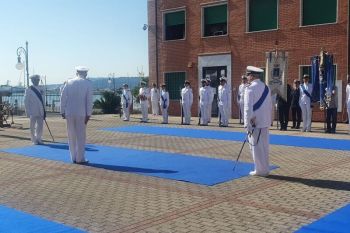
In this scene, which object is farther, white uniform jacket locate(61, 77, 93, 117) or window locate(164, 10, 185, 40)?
window locate(164, 10, 185, 40)

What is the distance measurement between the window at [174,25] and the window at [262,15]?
178 inches

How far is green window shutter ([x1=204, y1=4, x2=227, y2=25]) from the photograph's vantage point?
24.8 meters

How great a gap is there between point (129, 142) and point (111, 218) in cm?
860

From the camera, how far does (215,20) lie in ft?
82.5

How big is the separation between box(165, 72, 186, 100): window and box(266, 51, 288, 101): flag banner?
8.69 meters

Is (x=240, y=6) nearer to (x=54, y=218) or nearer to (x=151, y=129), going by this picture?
(x=151, y=129)

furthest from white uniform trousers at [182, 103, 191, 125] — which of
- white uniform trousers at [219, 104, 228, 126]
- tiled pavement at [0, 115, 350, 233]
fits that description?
tiled pavement at [0, 115, 350, 233]

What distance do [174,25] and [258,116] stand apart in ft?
62.3

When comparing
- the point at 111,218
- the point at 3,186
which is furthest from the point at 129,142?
the point at 111,218

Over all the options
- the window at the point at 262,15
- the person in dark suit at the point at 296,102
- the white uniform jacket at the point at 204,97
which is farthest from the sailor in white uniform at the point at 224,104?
the window at the point at 262,15

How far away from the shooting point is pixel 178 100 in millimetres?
27172

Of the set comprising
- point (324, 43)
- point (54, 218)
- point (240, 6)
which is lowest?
point (54, 218)

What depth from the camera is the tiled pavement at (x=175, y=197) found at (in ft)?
20.8

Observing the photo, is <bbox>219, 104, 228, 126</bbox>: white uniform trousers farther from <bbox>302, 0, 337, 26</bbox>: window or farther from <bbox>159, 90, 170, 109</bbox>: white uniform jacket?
<bbox>302, 0, 337, 26</bbox>: window
